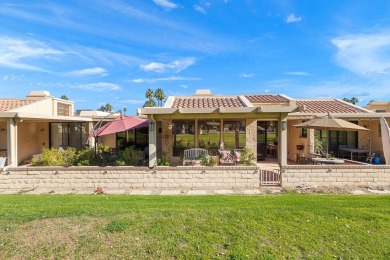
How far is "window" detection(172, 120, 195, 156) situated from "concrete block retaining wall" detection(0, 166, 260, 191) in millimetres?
3169

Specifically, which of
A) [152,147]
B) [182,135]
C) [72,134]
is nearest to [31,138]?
[72,134]

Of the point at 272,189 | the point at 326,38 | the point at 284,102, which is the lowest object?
the point at 272,189

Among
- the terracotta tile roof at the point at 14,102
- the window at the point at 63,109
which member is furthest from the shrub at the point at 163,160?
the window at the point at 63,109

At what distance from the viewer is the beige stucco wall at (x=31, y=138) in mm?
15609

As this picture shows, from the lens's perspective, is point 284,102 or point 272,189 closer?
point 272,189

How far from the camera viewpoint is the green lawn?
438cm

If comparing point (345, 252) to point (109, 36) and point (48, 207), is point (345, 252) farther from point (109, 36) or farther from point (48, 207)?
point (109, 36)

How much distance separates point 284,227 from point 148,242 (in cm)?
307

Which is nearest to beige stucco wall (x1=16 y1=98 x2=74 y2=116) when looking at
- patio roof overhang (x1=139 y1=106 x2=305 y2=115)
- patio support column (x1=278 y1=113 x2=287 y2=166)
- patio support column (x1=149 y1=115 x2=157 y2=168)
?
patio support column (x1=149 y1=115 x2=157 y2=168)

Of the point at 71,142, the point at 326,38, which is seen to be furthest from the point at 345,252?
the point at 71,142

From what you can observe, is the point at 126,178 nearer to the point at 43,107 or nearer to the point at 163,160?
the point at 163,160

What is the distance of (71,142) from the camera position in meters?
20.1

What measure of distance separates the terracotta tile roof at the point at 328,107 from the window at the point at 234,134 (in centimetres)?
564

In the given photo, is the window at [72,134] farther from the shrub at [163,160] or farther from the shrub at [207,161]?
the shrub at [207,161]
